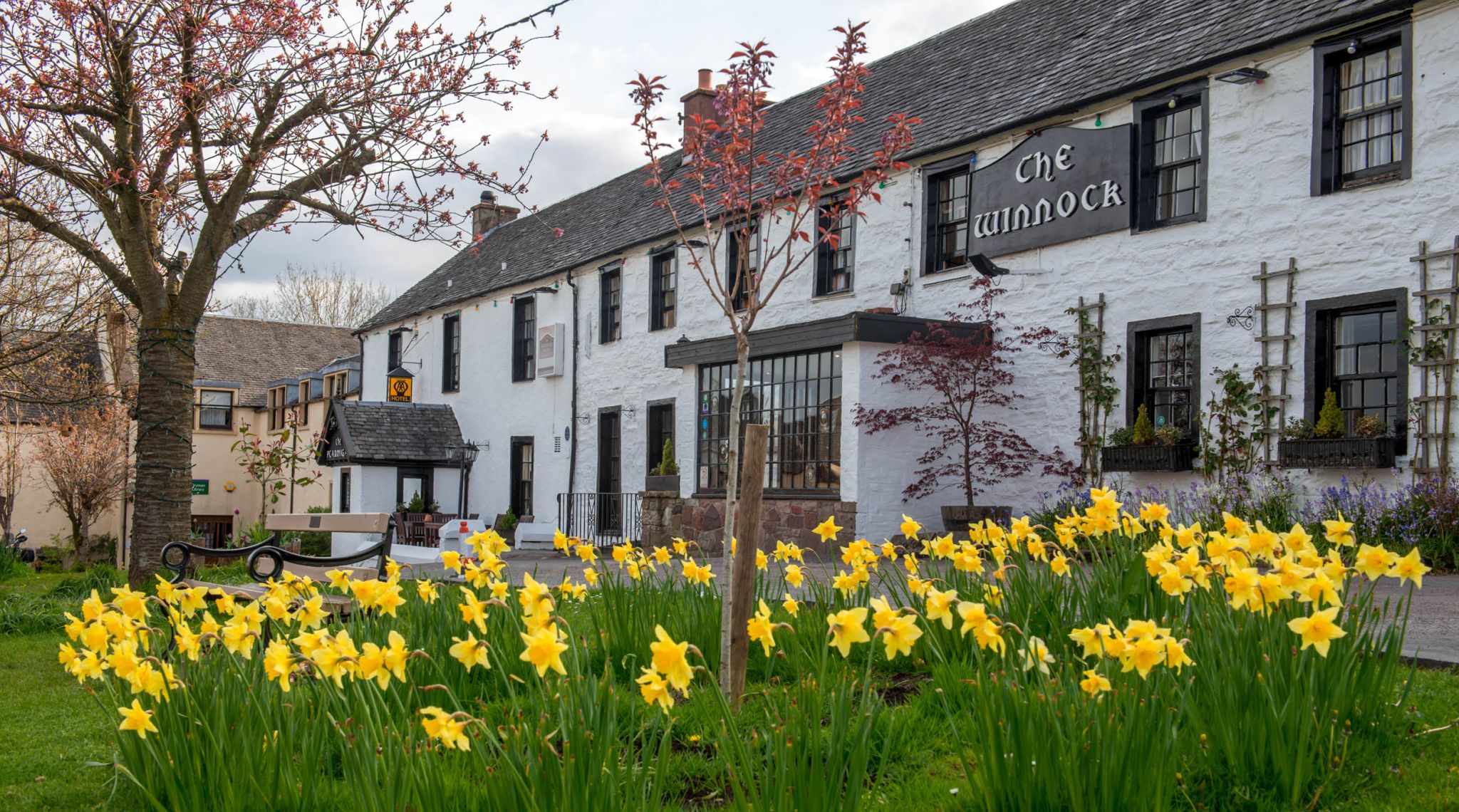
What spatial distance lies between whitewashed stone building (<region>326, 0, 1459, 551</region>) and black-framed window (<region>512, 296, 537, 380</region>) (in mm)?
3204

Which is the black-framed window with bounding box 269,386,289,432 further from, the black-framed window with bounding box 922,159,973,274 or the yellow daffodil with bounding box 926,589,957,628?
the yellow daffodil with bounding box 926,589,957,628

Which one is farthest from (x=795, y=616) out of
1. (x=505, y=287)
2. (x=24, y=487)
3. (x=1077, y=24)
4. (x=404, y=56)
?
(x=24, y=487)

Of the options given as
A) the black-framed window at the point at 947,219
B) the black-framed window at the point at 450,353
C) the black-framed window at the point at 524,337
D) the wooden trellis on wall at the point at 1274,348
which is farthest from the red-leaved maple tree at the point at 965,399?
the black-framed window at the point at 450,353

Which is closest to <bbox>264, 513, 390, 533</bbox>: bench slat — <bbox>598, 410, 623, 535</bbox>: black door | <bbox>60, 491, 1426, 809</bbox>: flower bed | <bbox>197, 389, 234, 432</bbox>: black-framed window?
<bbox>60, 491, 1426, 809</bbox>: flower bed

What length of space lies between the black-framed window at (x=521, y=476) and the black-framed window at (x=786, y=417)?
765 centimetres

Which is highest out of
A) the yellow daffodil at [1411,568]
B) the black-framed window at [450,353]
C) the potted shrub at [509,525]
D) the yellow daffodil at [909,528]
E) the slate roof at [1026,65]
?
the slate roof at [1026,65]

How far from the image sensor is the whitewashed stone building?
10562 mm

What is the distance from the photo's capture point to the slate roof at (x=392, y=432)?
24984 millimetres

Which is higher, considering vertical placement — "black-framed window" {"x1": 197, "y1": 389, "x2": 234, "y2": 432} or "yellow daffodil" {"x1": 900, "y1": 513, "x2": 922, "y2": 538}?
"black-framed window" {"x1": 197, "y1": 389, "x2": 234, "y2": 432}

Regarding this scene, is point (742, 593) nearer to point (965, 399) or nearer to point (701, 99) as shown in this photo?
point (965, 399)

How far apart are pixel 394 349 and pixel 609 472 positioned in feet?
36.8

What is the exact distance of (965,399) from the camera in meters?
13.4

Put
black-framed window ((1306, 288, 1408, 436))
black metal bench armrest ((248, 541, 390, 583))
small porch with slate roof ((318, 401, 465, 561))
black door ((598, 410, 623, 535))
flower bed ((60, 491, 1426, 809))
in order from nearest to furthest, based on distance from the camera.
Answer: flower bed ((60, 491, 1426, 809))
black metal bench armrest ((248, 541, 390, 583))
black-framed window ((1306, 288, 1408, 436))
black door ((598, 410, 623, 535))
small porch with slate roof ((318, 401, 465, 561))

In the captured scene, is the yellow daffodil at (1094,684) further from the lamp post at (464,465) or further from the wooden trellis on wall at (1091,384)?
the lamp post at (464,465)
